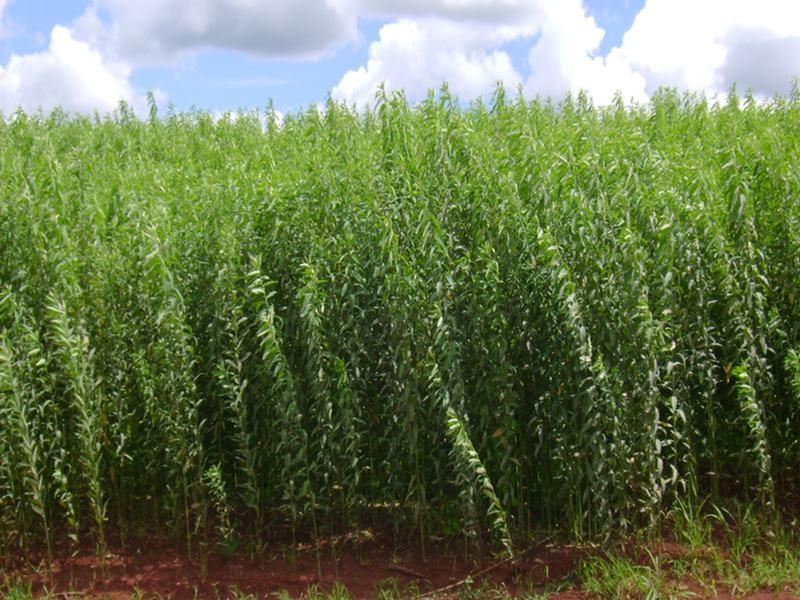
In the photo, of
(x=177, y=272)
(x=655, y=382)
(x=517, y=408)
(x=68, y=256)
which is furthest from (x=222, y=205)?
(x=655, y=382)

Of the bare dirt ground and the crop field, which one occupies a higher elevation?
the crop field

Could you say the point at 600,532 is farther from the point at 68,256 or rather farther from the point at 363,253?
the point at 68,256

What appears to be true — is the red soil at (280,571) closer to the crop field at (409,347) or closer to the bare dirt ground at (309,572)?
the bare dirt ground at (309,572)

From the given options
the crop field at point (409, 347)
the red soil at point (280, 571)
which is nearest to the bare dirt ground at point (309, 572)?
the red soil at point (280, 571)

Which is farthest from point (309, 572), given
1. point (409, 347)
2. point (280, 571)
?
point (409, 347)

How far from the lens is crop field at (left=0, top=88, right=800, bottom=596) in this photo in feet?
17.4

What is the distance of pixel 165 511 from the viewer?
6.11 metres

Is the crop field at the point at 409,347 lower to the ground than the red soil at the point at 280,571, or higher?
higher

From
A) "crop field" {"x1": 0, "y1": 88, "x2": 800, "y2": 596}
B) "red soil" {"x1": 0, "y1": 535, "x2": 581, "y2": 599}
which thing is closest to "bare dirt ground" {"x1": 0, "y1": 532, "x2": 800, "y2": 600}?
"red soil" {"x1": 0, "y1": 535, "x2": 581, "y2": 599}

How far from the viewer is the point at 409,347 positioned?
17.4 ft

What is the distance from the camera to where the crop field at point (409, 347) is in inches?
208

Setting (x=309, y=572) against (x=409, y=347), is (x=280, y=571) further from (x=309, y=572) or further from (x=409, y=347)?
(x=409, y=347)

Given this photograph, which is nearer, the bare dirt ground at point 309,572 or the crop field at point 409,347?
the crop field at point 409,347

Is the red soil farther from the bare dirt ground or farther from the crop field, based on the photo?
the crop field
